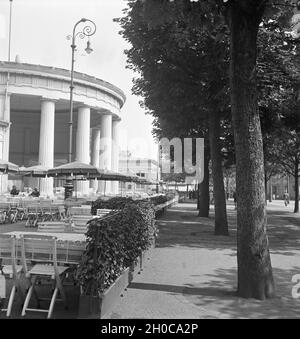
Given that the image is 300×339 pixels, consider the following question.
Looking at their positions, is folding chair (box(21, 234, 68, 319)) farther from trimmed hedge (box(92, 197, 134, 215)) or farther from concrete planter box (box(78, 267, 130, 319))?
trimmed hedge (box(92, 197, 134, 215))

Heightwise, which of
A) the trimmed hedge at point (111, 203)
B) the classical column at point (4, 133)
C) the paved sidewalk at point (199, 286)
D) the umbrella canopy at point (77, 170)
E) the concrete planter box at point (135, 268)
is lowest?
the paved sidewalk at point (199, 286)

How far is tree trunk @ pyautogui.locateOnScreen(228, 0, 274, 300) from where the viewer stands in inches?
291

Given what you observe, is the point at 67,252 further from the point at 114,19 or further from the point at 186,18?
the point at 114,19

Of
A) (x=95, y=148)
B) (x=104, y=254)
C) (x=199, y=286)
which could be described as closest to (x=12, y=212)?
(x=199, y=286)

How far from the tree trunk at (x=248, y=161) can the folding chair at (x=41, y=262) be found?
2924 mm

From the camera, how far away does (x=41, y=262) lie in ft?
22.4

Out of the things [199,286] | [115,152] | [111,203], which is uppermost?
[115,152]

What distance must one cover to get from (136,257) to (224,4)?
4999mm

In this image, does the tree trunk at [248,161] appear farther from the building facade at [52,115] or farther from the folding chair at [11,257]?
the building facade at [52,115]

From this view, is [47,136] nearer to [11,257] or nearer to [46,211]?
[46,211]

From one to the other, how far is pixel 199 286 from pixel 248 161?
99.2 inches

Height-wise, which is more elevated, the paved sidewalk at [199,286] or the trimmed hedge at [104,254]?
the trimmed hedge at [104,254]

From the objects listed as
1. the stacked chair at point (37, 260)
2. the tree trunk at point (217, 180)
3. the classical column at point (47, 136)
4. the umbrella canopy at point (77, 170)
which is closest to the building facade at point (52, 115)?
the classical column at point (47, 136)

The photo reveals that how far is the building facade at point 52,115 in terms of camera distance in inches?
1943
